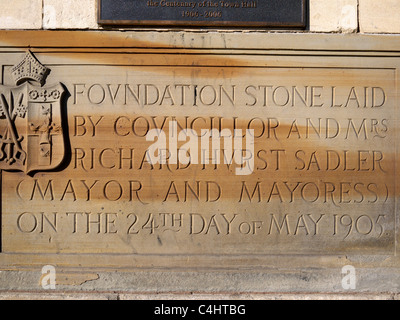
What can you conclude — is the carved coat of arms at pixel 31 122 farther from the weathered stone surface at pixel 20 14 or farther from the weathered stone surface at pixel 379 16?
the weathered stone surface at pixel 379 16

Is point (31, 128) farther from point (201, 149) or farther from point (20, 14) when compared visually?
point (201, 149)

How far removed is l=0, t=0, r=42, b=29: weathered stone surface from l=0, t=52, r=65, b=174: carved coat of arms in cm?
29

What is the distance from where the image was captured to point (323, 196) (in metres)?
4.13

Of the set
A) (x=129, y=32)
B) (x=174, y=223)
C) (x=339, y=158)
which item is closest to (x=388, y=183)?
(x=339, y=158)

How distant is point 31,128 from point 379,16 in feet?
10.8

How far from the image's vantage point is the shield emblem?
4.08 meters

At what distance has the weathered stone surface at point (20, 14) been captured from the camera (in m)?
4.09

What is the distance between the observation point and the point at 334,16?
4.15 metres

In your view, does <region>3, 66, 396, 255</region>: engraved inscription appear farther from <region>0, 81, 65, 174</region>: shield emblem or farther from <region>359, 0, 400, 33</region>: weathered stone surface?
<region>359, 0, 400, 33</region>: weathered stone surface

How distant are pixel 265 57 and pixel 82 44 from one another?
5.39 ft

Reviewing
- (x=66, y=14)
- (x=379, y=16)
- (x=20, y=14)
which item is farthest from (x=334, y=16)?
(x=20, y=14)

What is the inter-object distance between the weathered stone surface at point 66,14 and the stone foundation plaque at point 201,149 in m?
0.11

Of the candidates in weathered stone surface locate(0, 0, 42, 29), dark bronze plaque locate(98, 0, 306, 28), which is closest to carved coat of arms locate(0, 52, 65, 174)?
weathered stone surface locate(0, 0, 42, 29)

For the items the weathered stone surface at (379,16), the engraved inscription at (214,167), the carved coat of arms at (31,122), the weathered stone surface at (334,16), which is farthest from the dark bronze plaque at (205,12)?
the carved coat of arms at (31,122)
